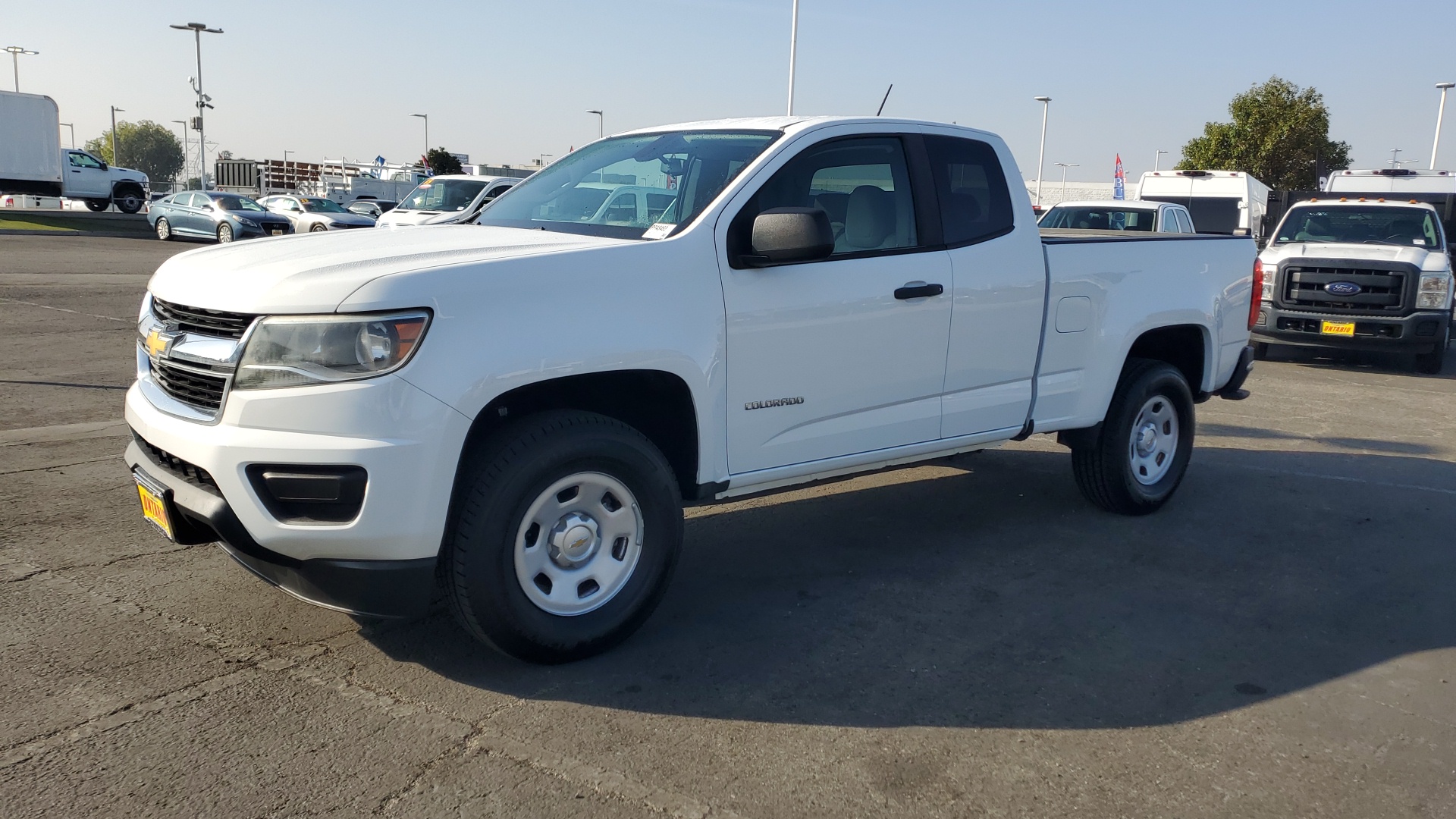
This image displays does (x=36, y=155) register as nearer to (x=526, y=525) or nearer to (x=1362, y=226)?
(x=1362, y=226)

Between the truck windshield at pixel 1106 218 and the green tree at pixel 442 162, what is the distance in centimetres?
4498

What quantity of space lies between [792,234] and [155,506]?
231cm

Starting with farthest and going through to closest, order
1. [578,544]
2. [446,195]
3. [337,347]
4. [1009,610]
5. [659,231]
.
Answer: [446,195] → [1009,610] → [659,231] → [578,544] → [337,347]

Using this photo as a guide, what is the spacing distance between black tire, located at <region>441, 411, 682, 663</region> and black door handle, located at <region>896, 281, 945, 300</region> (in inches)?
50.3

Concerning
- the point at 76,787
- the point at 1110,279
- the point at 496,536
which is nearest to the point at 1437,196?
the point at 1110,279

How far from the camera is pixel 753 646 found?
4.07 metres

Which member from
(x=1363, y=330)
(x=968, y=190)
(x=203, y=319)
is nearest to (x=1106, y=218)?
(x=1363, y=330)

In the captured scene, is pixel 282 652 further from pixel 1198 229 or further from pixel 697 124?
pixel 1198 229

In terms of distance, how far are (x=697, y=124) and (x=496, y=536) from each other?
7.62 ft

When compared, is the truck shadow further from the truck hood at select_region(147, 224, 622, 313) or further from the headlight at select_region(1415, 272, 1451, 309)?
the headlight at select_region(1415, 272, 1451, 309)

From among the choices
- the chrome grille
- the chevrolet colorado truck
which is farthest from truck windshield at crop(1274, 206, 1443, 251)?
the chrome grille

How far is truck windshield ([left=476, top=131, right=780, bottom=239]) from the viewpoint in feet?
14.0

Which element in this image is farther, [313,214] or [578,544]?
[313,214]

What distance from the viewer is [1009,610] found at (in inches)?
179
